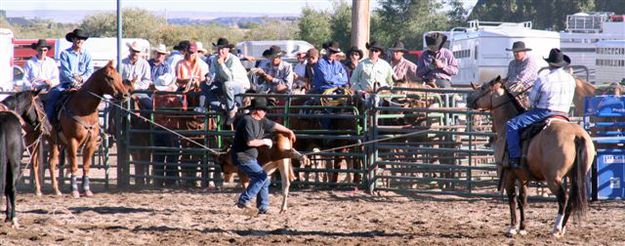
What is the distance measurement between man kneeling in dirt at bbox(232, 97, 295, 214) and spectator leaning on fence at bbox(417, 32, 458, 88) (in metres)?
4.25

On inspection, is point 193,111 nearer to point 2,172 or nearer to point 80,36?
point 80,36

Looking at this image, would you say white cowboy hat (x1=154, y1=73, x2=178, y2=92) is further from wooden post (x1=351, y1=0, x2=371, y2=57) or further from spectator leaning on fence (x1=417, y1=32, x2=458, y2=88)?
wooden post (x1=351, y1=0, x2=371, y2=57)

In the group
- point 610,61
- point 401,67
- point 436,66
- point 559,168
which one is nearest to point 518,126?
point 559,168

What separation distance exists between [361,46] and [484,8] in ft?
113

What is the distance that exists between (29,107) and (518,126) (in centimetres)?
566

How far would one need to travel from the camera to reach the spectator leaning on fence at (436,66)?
16.4 meters

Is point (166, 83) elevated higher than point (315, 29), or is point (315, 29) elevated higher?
point (315, 29)

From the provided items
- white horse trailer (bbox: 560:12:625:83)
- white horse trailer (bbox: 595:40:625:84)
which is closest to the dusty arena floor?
white horse trailer (bbox: 595:40:625:84)

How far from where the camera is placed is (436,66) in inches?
647

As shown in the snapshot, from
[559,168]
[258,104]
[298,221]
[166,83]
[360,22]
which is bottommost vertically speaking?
[298,221]

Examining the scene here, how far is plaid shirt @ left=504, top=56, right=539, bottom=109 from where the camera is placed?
14141 mm

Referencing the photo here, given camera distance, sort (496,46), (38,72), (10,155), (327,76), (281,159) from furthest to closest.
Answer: (496,46) → (38,72) → (327,76) → (281,159) → (10,155)

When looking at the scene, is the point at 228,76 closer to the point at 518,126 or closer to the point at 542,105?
the point at 518,126

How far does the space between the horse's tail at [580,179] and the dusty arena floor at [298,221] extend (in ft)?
1.04
